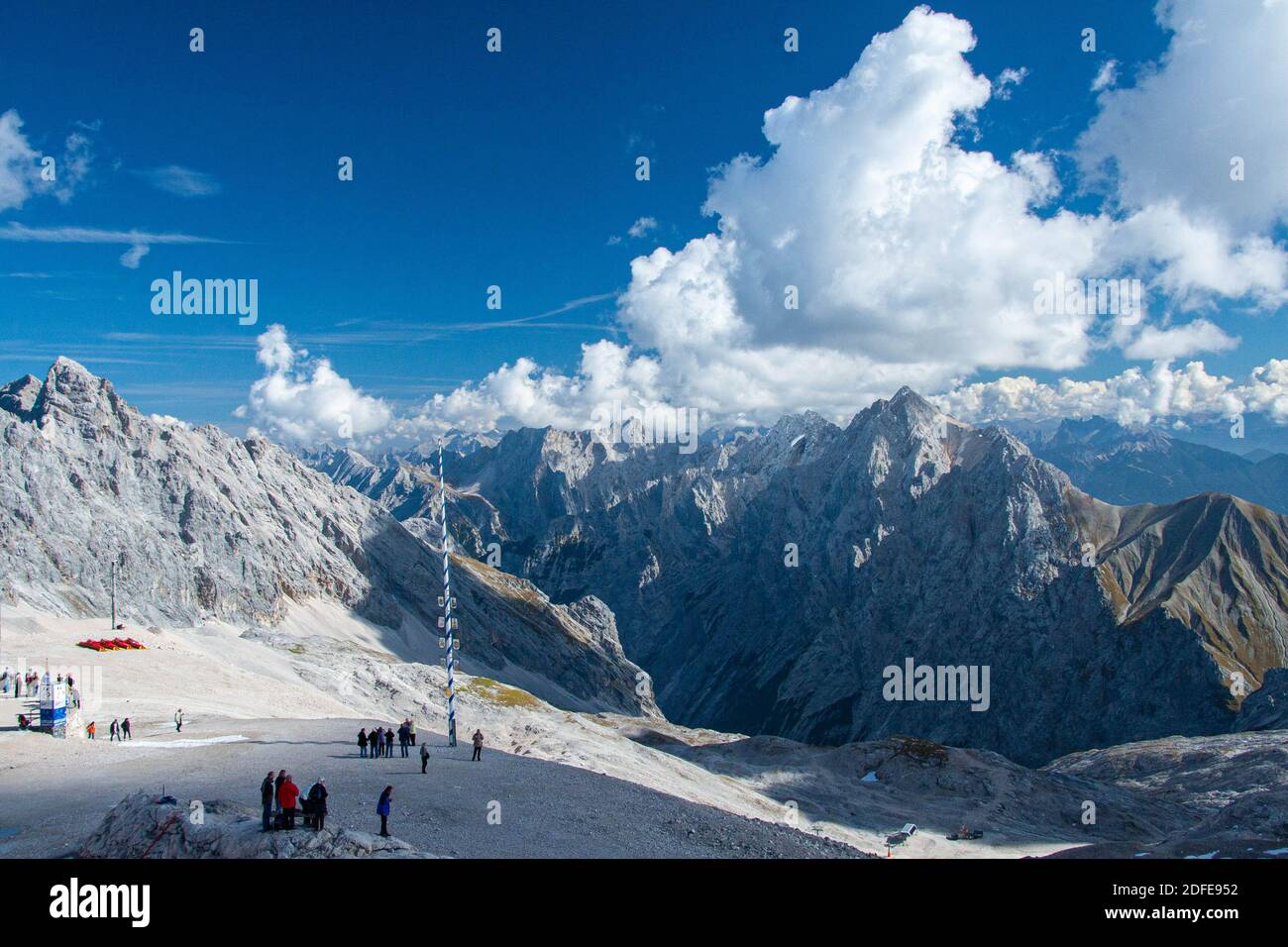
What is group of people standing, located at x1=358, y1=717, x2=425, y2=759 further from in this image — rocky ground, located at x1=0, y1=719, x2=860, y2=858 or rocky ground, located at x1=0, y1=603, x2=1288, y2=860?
rocky ground, located at x1=0, y1=603, x2=1288, y2=860

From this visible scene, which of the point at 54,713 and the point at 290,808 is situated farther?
the point at 54,713

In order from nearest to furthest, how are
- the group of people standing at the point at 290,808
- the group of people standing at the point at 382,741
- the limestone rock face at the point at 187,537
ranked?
the group of people standing at the point at 290,808, the group of people standing at the point at 382,741, the limestone rock face at the point at 187,537

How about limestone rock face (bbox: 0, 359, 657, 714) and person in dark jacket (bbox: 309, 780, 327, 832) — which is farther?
limestone rock face (bbox: 0, 359, 657, 714)

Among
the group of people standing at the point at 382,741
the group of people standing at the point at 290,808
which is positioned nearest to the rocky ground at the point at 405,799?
the group of people standing at the point at 382,741

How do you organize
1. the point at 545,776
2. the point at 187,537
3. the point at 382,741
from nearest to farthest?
the point at 545,776
the point at 382,741
the point at 187,537

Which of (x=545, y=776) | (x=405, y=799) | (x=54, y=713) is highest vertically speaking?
(x=54, y=713)

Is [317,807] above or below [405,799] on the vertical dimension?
above

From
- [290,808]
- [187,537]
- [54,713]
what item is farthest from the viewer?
[187,537]

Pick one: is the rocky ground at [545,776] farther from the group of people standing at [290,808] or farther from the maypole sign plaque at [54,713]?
the group of people standing at [290,808]

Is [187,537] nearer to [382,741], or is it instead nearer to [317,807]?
[382,741]

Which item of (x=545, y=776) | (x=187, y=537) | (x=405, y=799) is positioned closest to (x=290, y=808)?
(x=405, y=799)

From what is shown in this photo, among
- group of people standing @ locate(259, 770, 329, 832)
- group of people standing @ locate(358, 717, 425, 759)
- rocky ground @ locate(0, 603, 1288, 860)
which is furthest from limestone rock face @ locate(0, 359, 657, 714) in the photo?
group of people standing @ locate(259, 770, 329, 832)
